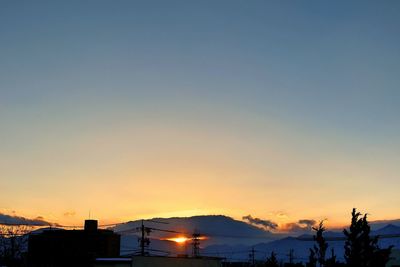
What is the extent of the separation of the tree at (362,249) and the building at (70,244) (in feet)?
207

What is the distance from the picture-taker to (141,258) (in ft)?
181

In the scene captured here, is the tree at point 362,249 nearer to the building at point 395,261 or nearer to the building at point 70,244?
the building at point 395,261

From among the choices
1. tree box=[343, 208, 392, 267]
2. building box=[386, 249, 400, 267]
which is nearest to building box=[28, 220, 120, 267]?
building box=[386, 249, 400, 267]

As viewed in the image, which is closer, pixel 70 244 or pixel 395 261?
pixel 395 261

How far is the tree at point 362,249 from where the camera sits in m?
26.8

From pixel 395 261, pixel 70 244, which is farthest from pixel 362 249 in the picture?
pixel 70 244

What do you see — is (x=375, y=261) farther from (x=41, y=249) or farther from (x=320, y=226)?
(x=41, y=249)

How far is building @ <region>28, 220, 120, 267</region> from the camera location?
281 feet

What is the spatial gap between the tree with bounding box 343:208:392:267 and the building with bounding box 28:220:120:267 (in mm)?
62962

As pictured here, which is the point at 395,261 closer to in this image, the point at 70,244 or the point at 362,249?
the point at 70,244

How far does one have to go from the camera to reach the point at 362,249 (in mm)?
27562

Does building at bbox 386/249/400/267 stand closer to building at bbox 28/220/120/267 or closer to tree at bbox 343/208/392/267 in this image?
building at bbox 28/220/120/267

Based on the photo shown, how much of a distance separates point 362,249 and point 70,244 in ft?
220

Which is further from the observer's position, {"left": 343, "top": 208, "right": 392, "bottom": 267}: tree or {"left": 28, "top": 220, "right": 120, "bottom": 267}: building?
{"left": 28, "top": 220, "right": 120, "bottom": 267}: building
